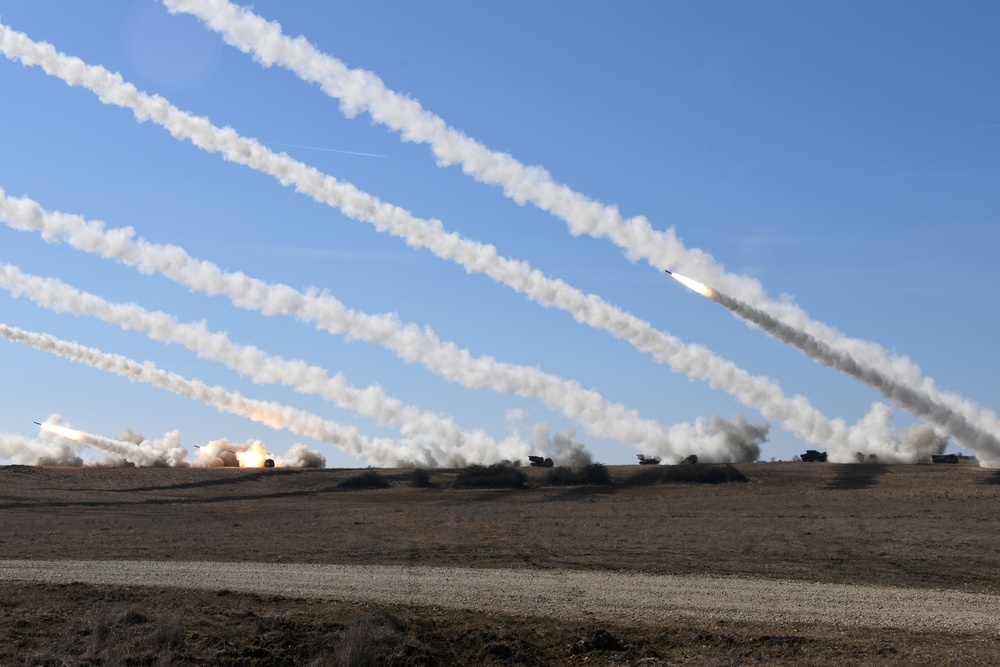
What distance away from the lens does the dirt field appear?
17.9m

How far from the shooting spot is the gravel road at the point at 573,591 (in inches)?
806

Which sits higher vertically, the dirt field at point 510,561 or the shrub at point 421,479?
the shrub at point 421,479

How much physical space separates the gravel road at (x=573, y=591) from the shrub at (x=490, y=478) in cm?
4366

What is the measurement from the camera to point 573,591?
2356 centimetres

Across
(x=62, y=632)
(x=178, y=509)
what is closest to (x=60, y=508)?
(x=178, y=509)

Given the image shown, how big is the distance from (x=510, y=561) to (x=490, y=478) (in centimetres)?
4429

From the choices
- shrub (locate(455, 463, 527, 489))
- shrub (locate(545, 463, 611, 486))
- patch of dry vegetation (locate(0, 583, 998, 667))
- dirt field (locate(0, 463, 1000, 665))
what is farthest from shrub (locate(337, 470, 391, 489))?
patch of dry vegetation (locate(0, 583, 998, 667))

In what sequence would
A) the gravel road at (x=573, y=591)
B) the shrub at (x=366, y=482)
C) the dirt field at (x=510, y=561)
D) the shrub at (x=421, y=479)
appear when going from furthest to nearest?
the shrub at (x=421, y=479) → the shrub at (x=366, y=482) → the gravel road at (x=573, y=591) → the dirt field at (x=510, y=561)

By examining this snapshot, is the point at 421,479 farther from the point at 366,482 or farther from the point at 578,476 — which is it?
the point at 578,476

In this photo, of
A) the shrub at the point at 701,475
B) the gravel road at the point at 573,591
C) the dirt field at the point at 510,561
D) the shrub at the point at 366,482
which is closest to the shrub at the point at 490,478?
the shrub at the point at 366,482

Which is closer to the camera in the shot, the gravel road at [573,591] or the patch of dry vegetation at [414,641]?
the patch of dry vegetation at [414,641]

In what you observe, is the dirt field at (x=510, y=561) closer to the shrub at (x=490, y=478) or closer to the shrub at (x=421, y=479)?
the shrub at (x=490, y=478)

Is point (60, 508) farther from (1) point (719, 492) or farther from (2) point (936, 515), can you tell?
(2) point (936, 515)

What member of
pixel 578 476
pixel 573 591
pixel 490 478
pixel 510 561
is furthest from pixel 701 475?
pixel 573 591
